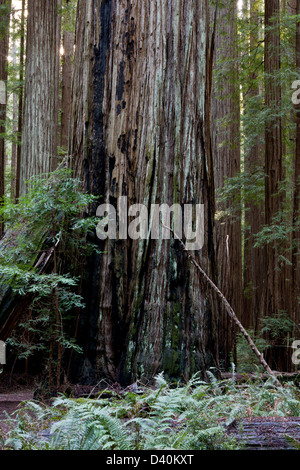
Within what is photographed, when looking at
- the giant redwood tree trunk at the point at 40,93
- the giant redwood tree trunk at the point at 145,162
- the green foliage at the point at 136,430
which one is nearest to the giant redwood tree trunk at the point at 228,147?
the giant redwood tree trunk at the point at 40,93

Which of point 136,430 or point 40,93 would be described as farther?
point 40,93

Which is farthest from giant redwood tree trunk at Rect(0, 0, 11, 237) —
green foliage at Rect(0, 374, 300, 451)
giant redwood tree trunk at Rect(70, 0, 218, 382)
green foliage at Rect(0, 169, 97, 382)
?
green foliage at Rect(0, 374, 300, 451)

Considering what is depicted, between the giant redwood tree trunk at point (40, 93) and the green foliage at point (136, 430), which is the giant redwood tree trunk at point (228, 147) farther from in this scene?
the green foliage at point (136, 430)

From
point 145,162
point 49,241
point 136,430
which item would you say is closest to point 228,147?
point 145,162

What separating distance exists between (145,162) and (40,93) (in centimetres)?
507

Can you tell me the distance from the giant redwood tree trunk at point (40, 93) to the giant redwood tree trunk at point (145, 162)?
367 centimetres

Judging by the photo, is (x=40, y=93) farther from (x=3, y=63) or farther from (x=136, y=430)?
(x=136, y=430)

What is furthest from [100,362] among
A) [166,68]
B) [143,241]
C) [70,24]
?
[70,24]

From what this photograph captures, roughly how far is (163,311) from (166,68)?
8.62 ft

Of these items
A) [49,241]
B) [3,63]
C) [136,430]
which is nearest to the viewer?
[136,430]

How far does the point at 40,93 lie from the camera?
8.54 metres

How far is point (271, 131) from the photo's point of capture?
929 centimetres

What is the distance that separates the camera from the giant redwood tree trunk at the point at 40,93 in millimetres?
→ 8297

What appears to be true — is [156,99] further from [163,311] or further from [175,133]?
[163,311]
